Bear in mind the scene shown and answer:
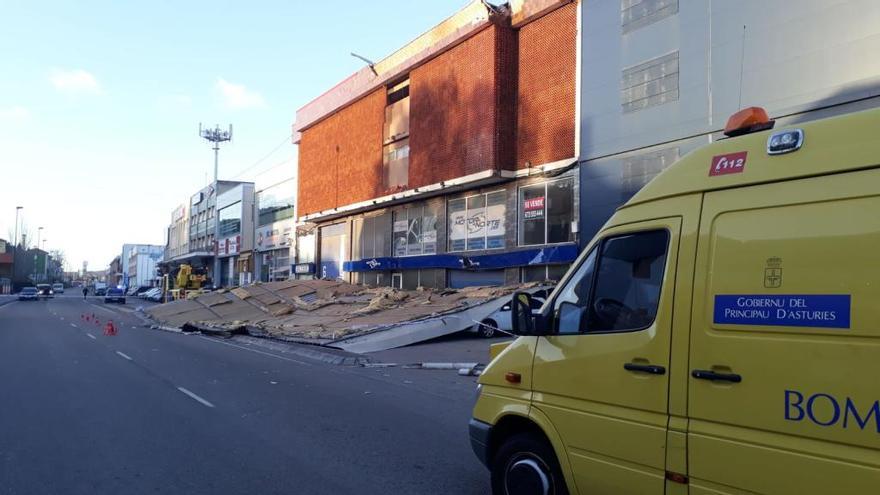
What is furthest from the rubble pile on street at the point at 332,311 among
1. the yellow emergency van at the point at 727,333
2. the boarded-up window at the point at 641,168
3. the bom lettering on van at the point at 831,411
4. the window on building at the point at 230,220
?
the window on building at the point at 230,220

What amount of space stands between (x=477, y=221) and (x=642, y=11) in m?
11.4

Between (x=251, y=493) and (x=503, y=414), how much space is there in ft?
7.67

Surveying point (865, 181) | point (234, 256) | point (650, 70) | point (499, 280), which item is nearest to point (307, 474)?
point (865, 181)

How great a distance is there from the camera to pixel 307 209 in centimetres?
4400

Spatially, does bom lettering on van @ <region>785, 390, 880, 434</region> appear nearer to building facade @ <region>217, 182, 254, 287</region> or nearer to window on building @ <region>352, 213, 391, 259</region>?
window on building @ <region>352, 213, 391, 259</region>

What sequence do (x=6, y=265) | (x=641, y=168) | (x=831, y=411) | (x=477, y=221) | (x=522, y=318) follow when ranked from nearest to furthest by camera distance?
(x=831, y=411), (x=522, y=318), (x=641, y=168), (x=477, y=221), (x=6, y=265)

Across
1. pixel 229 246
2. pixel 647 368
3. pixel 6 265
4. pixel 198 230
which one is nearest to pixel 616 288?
pixel 647 368

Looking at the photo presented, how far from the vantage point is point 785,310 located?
300 centimetres

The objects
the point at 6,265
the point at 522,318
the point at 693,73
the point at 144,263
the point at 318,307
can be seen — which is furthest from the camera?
the point at 144,263

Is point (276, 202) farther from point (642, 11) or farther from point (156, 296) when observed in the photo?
point (642, 11)

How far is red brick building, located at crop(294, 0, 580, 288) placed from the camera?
2556cm

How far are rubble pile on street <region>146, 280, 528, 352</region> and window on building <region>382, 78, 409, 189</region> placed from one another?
6.62 meters

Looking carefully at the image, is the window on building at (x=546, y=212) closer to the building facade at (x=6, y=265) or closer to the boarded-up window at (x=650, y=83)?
the boarded-up window at (x=650, y=83)

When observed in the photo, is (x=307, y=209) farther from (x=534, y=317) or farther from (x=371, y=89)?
(x=534, y=317)
